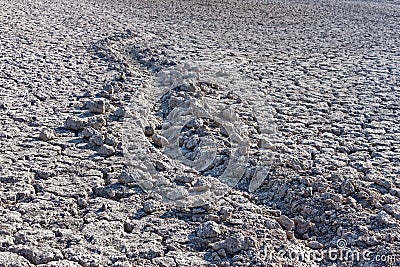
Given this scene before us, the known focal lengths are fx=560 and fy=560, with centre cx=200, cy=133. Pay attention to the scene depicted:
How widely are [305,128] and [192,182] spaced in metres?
1.22

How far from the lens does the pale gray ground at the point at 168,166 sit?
2.53m

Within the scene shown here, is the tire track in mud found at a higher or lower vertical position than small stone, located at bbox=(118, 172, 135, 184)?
higher

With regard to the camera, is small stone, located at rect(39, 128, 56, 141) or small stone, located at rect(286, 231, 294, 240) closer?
small stone, located at rect(286, 231, 294, 240)

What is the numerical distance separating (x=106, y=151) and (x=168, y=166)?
0.40 metres

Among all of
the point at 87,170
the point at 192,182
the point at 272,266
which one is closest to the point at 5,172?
the point at 87,170

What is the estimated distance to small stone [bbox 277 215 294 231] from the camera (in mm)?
2764

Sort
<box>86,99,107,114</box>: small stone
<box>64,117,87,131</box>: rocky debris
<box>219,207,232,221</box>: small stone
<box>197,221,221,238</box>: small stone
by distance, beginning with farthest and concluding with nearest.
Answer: <box>86,99,107,114</box>: small stone, <box>64,117,87,131</box>: rocky debris, <box>219,207,232,221</box>: small stone, <box>197,221,221,238</box>: small stone

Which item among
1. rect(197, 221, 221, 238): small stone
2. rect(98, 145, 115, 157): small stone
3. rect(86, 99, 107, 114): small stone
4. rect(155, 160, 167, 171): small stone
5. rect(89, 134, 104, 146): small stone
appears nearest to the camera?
rect(197, 221, 221, 238): small stone

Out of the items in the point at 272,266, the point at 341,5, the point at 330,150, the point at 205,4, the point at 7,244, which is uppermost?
the point at 341,5

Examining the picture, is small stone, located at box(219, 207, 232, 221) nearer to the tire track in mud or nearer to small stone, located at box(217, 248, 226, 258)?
the tire track in mud

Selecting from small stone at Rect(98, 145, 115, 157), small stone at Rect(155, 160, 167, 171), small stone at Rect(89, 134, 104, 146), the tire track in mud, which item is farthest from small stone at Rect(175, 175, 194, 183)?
small stone at Rect(89, 134, 104, 146)

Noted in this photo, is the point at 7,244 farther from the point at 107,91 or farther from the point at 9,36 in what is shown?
the point at 9,36

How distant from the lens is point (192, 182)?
10.2 ft

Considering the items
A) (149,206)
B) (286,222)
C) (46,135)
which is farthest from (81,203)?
(286,222)
